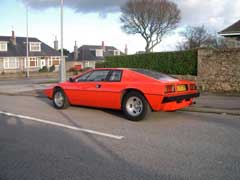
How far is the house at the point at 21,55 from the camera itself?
5088 centimetres

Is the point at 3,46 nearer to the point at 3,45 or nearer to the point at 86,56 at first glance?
the point at 3,45

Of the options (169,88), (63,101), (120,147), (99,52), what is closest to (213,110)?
(169,88)

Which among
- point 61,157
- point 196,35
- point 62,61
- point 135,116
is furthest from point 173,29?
point 61,157

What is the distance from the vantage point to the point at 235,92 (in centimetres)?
1320

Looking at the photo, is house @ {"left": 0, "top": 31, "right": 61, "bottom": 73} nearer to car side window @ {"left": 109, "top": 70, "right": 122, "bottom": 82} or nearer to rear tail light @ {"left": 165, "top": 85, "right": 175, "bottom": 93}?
car side window @ {"left": 109, "top": 70, "right": 122, "bottom": 82}

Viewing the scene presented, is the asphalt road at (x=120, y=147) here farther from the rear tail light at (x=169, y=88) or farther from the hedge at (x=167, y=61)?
the hedge at (x=167, y=61)

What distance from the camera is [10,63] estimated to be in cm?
5134

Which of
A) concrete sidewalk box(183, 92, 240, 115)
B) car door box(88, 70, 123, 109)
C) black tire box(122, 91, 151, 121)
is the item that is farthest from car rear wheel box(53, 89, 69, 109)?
concrete sidewalk box(183, 92, 240, 115)

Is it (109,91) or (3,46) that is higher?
(3,46)

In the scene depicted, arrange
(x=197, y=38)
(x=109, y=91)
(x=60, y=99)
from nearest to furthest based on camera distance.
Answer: (x=109, y=91)
(x=60, y=99)
(x=197, y=38)

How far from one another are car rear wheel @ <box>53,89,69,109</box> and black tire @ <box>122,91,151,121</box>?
261cm

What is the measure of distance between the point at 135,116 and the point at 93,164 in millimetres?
3412

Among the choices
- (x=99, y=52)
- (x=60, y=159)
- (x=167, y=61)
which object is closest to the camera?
(x=60, y=159)

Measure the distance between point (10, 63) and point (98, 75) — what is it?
151 feet
